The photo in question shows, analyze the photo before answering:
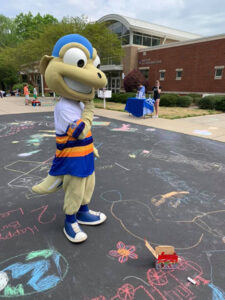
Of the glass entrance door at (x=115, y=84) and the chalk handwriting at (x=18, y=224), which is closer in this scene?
the chalk handwriting at (x=18, y=224)

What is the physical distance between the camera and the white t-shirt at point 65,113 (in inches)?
79.7

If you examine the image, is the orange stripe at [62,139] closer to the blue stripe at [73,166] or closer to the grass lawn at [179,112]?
the blue stripe at [73,166]

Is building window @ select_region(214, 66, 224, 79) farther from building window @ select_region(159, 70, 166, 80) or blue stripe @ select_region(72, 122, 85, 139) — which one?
blue stripe @ select_region(72, 122, 85, 139)

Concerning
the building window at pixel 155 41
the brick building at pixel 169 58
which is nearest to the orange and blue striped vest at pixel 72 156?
the brick building at pixel 169 58

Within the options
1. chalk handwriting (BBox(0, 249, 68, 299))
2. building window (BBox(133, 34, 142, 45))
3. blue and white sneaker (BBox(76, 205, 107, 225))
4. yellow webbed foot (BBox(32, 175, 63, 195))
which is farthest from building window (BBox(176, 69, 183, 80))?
chalk handwriting (BBox(0, 249, 68, 299))

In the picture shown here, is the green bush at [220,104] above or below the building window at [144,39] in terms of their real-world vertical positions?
below

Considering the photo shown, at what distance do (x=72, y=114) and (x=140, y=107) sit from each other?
8.42m

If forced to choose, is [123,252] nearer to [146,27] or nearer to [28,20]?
[146,27]

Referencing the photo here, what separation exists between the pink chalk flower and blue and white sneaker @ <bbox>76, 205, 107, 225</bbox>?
40 centimetres

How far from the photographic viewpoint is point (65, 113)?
2023 millimetres

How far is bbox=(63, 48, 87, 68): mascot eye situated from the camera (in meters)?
1.96

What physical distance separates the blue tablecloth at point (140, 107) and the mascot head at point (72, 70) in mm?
8185

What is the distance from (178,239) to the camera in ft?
7.66

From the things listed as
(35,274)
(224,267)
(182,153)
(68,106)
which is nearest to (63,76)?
(68,106)
